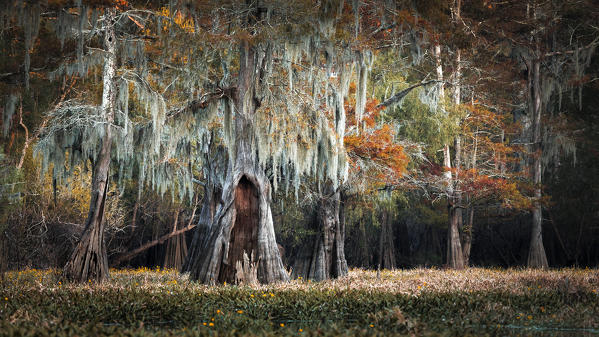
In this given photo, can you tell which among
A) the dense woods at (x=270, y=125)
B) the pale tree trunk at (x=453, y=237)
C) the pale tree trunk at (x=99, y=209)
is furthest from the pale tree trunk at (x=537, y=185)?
the pale tree trunk at (x=99, y=209)

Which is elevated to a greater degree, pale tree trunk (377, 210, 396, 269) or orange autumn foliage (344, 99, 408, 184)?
orange autumn foliage (344, 99, 408, 184)

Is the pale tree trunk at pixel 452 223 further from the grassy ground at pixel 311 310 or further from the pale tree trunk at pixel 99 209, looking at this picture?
the pale tree trunk at pixel 99 209

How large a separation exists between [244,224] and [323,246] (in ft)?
15.5

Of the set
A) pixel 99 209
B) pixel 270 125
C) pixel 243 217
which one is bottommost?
pixel 243 217

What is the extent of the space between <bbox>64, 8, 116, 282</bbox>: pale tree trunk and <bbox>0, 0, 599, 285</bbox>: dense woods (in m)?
0.04

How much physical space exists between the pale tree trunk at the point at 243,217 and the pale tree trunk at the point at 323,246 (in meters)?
3.87

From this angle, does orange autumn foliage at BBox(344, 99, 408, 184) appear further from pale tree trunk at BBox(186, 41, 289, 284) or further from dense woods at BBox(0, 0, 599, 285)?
pale tree trunk at BBox(186, 41, 289, 284)

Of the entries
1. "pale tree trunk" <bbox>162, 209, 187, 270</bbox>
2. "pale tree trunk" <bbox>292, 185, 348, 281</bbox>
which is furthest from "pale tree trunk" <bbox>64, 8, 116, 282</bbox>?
"pale tree trunk" <bbox>162, 209, 187, 270</bbox>

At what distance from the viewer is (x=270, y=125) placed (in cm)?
1636

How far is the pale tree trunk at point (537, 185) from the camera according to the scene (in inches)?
976

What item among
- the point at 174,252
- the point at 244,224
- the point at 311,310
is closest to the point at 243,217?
the point at 244,224

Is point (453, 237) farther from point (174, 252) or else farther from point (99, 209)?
point (99, 209)

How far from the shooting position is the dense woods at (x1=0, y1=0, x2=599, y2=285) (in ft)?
50.1

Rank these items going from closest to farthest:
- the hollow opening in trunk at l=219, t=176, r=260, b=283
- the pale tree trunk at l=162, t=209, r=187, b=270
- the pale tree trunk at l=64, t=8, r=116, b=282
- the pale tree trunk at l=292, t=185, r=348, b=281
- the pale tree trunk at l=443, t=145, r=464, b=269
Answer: the pale tree trunk at l=64, t=8, r=116, b=282 → the hollow opening in trunk at l=219, t=176, r=260, b=283 → the pale tree trunk at l=292, t=185, r=348, b=281 → the pale tree trunk at l=443, t=145, r=464, b=269 → the pale tree trunk at l=162, t=209, r=187, b=270
